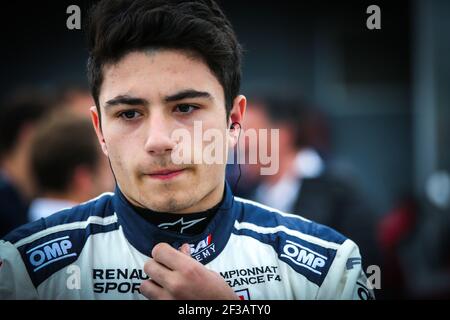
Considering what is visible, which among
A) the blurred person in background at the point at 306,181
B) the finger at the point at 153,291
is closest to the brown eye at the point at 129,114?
the finger at the point at 153,291

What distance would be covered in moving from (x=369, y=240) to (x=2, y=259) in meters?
2.66

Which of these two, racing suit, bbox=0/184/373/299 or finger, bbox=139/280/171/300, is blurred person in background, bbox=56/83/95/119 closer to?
racing suit, bbox=0/184/373/299

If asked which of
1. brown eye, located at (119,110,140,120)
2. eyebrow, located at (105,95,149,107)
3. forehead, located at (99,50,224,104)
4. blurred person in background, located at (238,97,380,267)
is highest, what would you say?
forehead, located at (99,50,224,104)

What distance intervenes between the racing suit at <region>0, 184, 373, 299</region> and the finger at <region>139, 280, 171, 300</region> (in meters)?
0.12

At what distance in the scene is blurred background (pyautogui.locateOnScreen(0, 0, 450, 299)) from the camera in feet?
12.9

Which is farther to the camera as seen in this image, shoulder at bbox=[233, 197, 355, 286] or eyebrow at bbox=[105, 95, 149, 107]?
shoulder at bbox=[233, 197, 355, 286]

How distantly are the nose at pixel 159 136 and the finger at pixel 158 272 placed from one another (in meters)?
0.38

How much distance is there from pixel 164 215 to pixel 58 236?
0.39 meters

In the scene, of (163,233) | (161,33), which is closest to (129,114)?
(161,33)

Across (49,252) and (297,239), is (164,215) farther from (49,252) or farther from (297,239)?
(297,239)

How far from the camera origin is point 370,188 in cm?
1016

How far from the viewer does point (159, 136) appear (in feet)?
7.26

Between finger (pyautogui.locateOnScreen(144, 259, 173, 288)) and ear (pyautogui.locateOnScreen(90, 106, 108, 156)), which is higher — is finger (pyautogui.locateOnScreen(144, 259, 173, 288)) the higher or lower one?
the lower one

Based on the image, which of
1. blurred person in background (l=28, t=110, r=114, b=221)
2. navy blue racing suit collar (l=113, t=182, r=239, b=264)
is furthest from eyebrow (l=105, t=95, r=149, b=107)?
blurred person in background (l=28, t=110, r=114, b=221)
